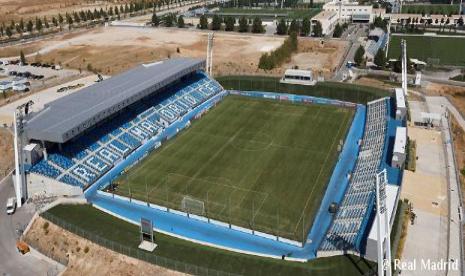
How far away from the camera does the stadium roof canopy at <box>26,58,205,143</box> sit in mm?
48531

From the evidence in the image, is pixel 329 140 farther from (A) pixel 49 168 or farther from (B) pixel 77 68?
(B) pixel 77 68

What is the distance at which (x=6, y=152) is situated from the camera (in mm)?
60688

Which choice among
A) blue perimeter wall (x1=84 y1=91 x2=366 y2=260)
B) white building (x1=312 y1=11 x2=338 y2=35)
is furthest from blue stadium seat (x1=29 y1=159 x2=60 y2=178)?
white building (x1=312 y1=11 x2=338 y2=35)

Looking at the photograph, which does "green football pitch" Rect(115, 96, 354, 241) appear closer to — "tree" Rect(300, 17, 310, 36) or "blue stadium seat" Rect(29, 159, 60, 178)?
"blue stadium seat" Rect(29, 159, 60, 178)

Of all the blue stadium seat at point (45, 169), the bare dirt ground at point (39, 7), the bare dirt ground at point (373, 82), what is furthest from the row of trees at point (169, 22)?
the blue stadium seat at point (45, 169)

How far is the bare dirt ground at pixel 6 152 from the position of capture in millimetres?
56938

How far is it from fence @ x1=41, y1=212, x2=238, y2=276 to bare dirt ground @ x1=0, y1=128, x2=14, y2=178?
19.6 meters

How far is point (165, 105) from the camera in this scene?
70.8 metres

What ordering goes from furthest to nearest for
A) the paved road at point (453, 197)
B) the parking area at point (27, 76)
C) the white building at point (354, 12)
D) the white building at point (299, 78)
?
the white building at point (354, 12), the parking area at point (27, 76), the white building at point (299, 78), the paved road at point (453, 197)

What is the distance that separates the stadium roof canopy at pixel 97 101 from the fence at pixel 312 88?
9474 mm

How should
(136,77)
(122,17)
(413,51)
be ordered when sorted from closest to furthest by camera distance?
1. (136,77)
2. (413,51)
3. (122,17)

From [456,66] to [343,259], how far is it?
76.4m

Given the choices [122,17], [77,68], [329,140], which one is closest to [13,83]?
[77,68]

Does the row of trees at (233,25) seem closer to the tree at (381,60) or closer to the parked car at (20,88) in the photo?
the tree at (381,60)
